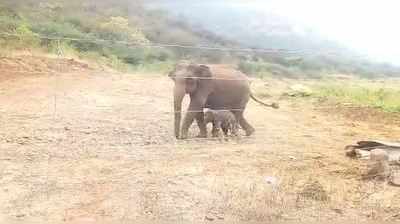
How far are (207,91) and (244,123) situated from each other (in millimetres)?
225

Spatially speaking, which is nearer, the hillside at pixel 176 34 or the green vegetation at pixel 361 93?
the hillside at pixel 176 34

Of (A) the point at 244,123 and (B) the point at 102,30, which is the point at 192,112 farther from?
(B) the point at 102,30

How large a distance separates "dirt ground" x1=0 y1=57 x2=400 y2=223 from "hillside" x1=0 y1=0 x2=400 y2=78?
6.0 inches

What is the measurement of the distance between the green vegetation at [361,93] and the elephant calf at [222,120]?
1.35 feet

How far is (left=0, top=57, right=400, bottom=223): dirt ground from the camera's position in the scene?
9.04 ft

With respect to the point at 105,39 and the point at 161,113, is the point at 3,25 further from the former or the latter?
the point at 161,113

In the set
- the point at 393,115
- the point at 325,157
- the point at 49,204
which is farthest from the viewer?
the point at 393,115

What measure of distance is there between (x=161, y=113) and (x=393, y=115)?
119 cm

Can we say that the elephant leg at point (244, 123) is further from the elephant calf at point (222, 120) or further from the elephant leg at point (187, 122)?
the elephant leg at point (187, 122)

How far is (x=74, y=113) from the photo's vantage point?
3.51m

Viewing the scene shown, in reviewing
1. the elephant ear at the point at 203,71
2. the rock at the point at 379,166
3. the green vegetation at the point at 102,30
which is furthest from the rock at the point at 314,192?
the elephant ear at the point at 203,71

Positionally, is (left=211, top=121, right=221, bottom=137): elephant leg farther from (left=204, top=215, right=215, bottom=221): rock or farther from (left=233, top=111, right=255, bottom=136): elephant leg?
(left=204, top=215, right=215, bottom=221): rock

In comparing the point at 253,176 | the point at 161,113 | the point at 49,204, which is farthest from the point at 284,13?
the point at 49,204

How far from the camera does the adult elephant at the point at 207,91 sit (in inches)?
138
